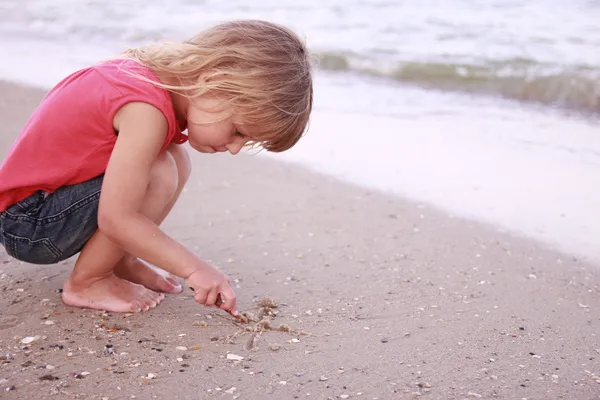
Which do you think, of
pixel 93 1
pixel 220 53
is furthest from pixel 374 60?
pixel 93 1

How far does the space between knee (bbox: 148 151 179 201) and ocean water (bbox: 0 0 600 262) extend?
582 millimetres

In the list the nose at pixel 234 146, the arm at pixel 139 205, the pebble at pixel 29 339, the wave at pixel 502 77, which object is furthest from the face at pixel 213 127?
the wave at pixel 502 77

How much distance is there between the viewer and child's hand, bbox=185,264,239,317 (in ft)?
6.86

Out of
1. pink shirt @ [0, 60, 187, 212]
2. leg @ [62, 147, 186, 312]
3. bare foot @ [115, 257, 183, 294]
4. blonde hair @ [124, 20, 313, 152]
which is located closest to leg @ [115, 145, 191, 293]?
bare foot @ [115, 257, 183, 294]

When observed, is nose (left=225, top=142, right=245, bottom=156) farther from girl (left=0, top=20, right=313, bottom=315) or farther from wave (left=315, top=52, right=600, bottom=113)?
wave (left=315, top=52, right=600, bottom=113)

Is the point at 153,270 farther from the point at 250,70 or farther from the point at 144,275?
the point at 250,70

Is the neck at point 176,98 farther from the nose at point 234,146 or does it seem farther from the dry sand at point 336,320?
the dry sand at point 336,320

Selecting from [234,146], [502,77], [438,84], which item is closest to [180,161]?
[234,146]

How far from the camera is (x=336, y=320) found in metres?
2.34

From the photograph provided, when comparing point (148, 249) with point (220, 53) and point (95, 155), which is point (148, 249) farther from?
point (220, 53)

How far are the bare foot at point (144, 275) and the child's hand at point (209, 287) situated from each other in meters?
0.39

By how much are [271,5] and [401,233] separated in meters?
7.68

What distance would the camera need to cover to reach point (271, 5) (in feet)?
33.4

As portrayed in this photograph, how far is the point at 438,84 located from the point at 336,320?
4.46 m
